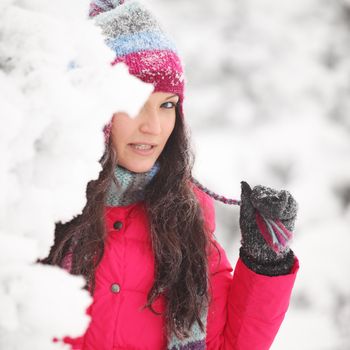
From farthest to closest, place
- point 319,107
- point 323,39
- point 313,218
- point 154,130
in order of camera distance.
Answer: point 323,39
point 319,107
point 313,218
point 154,130

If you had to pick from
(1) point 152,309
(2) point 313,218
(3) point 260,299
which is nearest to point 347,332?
(2) point 313,218

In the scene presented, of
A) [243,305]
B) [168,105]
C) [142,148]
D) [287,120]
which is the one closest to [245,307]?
[243,305]

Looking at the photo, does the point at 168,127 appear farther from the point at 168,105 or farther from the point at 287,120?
the point at 287,120

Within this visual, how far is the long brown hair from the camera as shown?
1298 millimetres

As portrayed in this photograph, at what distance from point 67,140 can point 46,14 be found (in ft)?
0.61

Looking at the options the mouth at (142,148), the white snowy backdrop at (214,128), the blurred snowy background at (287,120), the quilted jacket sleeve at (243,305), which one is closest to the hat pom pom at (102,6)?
the white snowy backdrop at (214,128)

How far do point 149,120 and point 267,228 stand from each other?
547mm

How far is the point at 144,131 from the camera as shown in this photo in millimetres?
1308

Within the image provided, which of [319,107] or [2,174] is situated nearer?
[2,174]

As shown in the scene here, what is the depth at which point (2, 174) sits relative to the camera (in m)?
0.46

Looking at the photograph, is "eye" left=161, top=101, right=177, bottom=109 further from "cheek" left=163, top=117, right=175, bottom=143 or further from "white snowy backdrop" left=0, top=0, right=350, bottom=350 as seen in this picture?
"white snowy backdrop" left=0, top=0, right=350, bottom=350

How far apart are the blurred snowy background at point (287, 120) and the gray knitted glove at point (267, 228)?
1.87m

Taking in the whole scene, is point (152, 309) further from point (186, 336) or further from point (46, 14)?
point (46, 14)

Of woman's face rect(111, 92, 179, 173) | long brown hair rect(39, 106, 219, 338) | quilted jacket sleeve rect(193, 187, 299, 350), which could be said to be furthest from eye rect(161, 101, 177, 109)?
quilted jacket sleeve rect(193, 187, 299, 350)
